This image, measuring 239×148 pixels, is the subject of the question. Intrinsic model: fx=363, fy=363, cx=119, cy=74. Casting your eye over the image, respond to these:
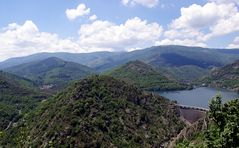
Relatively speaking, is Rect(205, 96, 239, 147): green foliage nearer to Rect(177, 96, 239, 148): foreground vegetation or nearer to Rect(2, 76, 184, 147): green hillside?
Rect(177, 96, 239, 148): foreground vegetation

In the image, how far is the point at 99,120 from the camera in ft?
529

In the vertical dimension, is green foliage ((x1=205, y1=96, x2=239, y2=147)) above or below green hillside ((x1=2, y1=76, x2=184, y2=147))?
above

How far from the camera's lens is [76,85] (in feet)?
622

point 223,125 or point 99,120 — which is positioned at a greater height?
Result: point 223,125

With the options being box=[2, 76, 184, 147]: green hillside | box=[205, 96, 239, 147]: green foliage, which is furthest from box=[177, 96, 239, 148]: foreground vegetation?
box=[2, 76, 184, 147]: green hillside

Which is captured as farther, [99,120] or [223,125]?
[99,120]

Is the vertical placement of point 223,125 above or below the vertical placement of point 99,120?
above

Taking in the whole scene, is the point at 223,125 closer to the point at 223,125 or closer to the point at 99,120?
the point at 223,125

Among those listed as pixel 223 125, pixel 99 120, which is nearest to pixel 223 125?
pixel 223 125

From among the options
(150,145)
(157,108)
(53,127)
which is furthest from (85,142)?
(157,108)

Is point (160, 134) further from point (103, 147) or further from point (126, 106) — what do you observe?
point (103, 147)

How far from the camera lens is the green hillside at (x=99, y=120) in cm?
14825

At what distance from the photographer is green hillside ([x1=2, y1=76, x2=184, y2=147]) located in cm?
14825

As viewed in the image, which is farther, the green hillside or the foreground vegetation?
the green hillside
